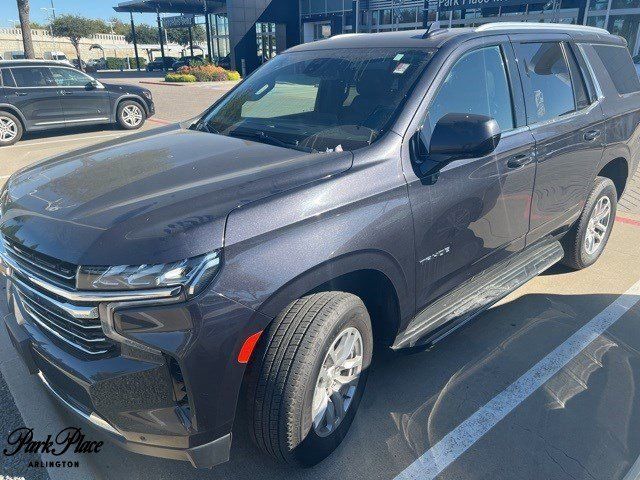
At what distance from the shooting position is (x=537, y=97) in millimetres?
3576

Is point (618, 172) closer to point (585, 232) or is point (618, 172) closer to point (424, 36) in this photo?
point (585, 232)

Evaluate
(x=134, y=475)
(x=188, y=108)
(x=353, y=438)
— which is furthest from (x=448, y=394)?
(x=188, y=108)

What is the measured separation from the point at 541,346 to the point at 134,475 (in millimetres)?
2696

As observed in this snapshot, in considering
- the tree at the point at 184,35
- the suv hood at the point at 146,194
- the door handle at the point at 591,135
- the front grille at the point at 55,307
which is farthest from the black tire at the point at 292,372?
the tree at the point at 184,35

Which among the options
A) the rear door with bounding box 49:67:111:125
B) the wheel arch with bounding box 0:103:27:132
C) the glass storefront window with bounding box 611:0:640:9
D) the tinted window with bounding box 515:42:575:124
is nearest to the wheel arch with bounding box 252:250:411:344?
the tinted window with bounding box 515:42:575:124

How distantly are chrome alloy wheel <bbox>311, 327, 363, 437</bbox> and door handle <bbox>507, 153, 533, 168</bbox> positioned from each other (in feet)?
5.07

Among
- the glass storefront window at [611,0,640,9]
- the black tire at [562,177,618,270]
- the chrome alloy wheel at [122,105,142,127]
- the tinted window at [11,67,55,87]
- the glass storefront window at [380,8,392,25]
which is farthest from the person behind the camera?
the glass storefront window at [380,8,392,25]

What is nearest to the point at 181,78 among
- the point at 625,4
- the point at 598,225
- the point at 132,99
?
the point at 132,99

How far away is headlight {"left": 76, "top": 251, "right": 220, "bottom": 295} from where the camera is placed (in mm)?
1903

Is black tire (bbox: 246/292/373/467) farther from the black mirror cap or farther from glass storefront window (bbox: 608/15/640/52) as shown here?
glass storefront window (bbox: 608/15/640/52)

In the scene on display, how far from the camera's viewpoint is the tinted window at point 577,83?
398 cm

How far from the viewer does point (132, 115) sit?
13.5m

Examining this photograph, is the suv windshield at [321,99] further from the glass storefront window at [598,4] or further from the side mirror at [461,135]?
the glass storefront window at [598,4]

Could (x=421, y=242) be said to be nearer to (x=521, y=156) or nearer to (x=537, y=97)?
(x=521, y=156)
